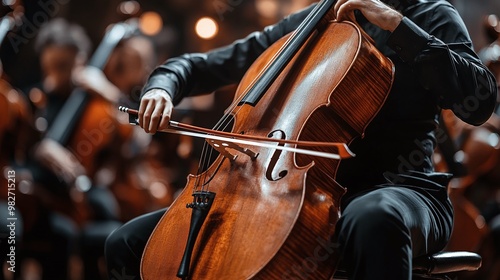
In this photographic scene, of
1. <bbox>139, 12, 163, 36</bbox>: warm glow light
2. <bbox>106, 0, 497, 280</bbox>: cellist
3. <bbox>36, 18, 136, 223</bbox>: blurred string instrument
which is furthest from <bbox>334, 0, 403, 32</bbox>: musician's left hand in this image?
<bbox>139, 12, 163, 36</bbox>: warm glow light

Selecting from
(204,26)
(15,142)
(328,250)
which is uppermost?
(204,26)

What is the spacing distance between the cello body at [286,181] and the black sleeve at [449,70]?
0.20ft

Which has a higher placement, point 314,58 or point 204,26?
point 204,26

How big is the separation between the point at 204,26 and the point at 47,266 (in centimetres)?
170

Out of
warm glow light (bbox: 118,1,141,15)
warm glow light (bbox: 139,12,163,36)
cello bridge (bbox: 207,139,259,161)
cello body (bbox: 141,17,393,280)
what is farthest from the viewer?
warm glow light (bbox: 139,12,163,36)

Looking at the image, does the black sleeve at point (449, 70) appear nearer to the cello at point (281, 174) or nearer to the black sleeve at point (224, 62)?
the cello at point (281, 174)

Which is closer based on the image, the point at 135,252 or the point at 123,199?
the point at 135,252

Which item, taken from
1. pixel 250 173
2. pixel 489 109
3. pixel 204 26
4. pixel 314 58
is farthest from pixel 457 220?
pixel 204 26

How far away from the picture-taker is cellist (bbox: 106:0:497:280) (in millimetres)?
1117

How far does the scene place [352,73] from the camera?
1.23 m

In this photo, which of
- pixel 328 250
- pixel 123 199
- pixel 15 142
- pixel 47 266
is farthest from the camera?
pixel 123 199

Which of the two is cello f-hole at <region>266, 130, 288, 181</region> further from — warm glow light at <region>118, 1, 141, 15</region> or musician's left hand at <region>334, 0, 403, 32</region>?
warm glow light at <region>118, 1, 141, 15</region>

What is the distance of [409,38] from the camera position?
128 centimetres

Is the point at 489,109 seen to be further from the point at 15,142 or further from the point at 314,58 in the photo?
the point at 15,142
